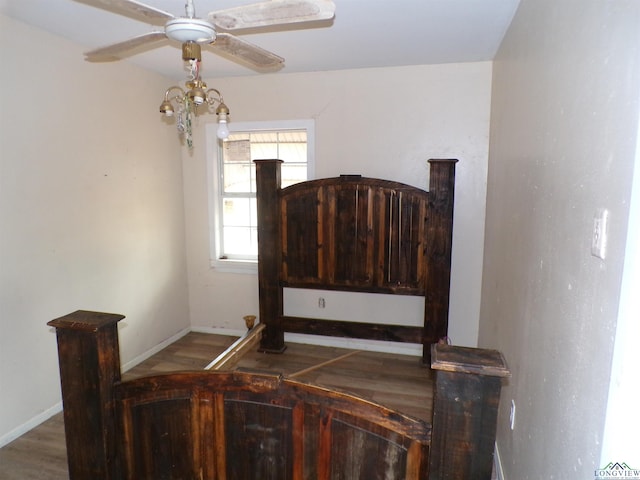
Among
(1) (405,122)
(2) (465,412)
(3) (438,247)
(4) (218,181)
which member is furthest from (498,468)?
(4) (218,181)

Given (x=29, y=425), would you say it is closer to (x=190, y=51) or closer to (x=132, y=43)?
(x=132, y=43)

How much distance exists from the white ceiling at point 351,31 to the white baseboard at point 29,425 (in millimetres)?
2607

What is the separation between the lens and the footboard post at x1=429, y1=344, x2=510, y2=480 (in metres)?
1.15

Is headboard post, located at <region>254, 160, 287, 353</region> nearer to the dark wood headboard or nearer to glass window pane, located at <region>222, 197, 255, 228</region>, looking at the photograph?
the dark wood headboard

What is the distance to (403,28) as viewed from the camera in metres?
2.66

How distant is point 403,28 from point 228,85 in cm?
197

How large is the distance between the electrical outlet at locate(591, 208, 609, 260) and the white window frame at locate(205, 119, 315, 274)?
2922 millimetres

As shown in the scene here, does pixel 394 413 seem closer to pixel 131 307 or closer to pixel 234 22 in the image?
pixel 234 22

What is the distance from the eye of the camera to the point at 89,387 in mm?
1556

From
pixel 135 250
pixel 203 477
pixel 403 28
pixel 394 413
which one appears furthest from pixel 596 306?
pixel 135 250

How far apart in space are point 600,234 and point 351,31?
225 cm

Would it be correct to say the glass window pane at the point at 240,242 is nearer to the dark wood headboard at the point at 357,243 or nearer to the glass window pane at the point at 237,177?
the glass window pane at the point at 237,177

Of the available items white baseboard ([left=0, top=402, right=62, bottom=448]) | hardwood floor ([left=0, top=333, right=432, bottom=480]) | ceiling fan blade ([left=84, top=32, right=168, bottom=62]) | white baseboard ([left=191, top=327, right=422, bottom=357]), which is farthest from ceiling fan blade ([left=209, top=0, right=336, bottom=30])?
white baseboard ([left=191, top=327, right=422, bottom=357])

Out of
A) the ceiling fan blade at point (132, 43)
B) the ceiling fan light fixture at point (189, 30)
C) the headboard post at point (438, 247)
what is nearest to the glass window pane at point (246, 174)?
the headboard post at point (438, 247)
